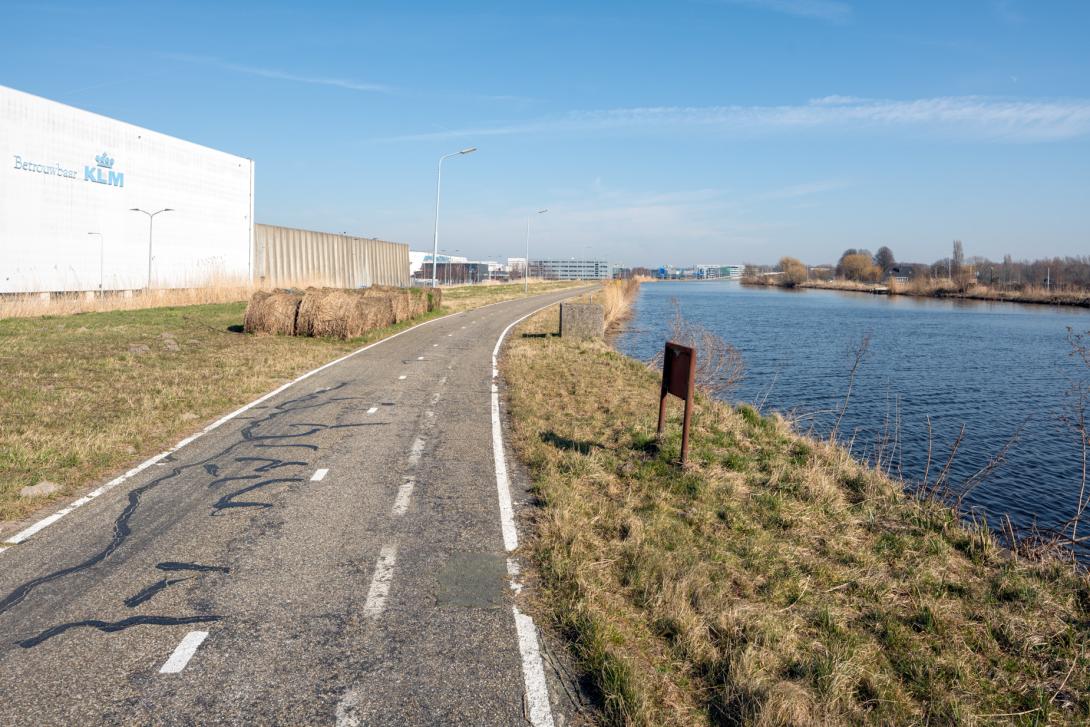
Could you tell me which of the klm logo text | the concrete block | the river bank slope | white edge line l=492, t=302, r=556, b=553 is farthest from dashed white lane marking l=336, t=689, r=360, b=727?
the river bank slope

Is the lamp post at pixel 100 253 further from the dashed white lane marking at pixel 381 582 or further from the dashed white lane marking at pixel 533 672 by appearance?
the dashed white lane marking at pixel 533 672

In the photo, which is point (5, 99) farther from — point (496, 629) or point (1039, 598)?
point (1039, 598)

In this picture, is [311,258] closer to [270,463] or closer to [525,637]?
[270,463]

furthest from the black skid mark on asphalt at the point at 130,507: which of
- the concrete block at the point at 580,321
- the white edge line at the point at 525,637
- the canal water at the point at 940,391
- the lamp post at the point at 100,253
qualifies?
the lamp post at the point at 100,253

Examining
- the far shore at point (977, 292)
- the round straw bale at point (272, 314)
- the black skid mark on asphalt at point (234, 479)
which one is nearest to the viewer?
the black skid mark on asphalt at point (234, 479)

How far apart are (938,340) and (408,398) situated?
96.5 ft

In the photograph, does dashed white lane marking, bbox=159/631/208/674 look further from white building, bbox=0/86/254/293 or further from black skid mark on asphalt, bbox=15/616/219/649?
white building, bbox=0/86/254/293

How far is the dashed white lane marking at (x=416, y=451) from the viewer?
28.8ft

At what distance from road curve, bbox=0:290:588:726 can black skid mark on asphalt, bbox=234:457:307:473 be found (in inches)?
1.6

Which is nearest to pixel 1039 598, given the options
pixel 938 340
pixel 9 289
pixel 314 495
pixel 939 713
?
pixel 939 713

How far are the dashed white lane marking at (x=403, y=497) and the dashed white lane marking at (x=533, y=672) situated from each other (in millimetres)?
2310

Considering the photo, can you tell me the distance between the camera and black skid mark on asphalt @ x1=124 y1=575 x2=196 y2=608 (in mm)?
4922

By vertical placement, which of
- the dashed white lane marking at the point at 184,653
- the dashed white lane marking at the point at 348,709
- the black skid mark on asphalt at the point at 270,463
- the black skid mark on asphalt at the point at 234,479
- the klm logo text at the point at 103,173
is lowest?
the dashed white lane marking at the point at 348,709

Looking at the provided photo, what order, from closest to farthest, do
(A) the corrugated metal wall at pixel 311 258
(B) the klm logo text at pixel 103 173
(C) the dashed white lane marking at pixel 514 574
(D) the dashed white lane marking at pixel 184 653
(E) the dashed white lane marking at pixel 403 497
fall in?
1. (D) the dashed white lane marking at pixel 184 653
2. (C) the dashed white lane marking at pixel 514 574
3. (E) the dashed white lane marking at pixel 403 497
4. (B) the klm logo text at pixel 103 173
5. (A) the corrugated metal wall at pixel 311 258
